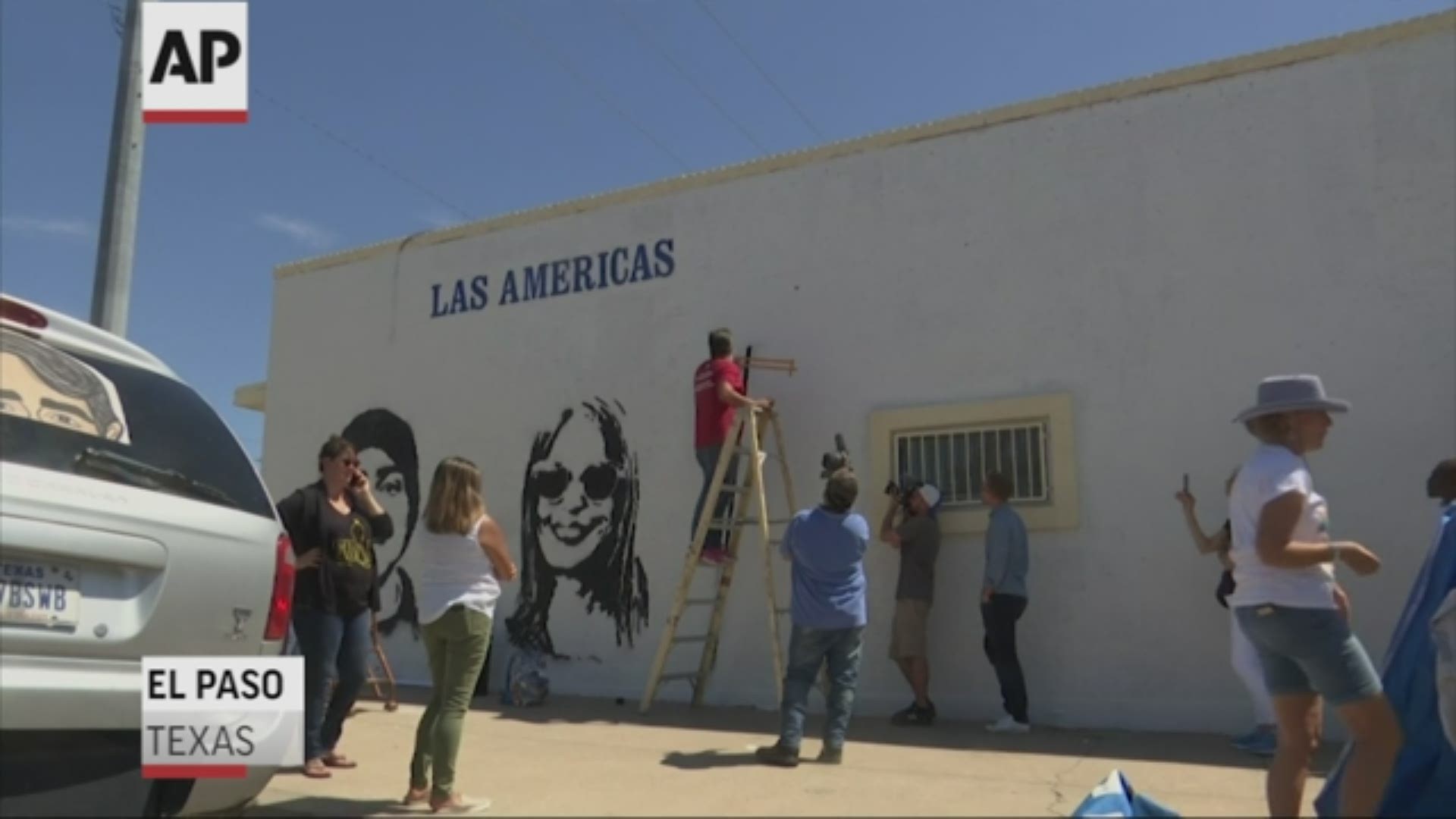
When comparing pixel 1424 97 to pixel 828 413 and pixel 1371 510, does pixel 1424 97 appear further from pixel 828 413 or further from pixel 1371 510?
pixel 828 413

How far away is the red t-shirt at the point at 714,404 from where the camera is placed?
325 inches

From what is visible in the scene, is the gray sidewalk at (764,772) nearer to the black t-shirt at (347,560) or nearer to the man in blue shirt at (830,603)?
the man in blue shirt at (830,603)

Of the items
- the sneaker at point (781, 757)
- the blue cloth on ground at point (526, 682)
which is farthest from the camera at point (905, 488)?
the blue cloth on ground at point (526, 682)

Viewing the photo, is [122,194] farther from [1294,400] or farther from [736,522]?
[1294,400]

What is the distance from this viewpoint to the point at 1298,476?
4.04 meters

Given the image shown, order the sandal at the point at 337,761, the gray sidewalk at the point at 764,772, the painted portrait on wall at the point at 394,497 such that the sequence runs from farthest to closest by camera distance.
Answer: the painted portrait on wall at the point at 394,497
the sandal at the point at 337,761
the gray sidewalk at the point at 764,772

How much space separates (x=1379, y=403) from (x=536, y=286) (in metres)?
6.34

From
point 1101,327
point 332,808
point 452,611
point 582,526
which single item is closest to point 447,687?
point 452,611

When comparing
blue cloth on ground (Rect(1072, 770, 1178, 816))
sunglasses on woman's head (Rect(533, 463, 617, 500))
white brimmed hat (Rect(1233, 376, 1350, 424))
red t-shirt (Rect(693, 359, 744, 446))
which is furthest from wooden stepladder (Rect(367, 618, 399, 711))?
white brimmed hat (Rect(1233, 376, 1350, 424))

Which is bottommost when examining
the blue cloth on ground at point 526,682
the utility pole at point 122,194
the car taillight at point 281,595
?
the blue cloth on ground at point 526,682

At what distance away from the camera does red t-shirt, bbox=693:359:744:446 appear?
827 centimetres

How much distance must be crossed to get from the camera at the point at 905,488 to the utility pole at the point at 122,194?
503 centimetres

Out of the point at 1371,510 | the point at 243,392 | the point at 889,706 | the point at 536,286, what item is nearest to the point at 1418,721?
the point at 1371,510

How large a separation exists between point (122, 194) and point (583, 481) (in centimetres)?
386
